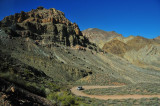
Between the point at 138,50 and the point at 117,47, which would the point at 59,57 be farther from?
the point at 138,50

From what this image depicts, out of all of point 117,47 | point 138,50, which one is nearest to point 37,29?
point 117,47

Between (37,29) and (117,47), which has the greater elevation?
(37,29)

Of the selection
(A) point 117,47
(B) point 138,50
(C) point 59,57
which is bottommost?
(C) point 59,57

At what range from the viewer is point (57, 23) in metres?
58.8

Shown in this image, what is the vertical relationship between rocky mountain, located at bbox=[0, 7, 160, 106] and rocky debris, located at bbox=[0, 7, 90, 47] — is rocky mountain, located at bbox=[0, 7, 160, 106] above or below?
below

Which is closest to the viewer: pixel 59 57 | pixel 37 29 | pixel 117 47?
pixel 59 57

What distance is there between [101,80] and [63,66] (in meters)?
11.1

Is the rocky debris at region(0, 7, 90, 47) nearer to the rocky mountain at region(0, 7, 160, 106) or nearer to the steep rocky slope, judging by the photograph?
the rocky mountain at region(0, 7, 160, 106)

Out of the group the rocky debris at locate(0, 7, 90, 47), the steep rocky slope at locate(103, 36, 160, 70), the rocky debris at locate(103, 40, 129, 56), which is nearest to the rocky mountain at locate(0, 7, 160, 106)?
the rocky debris at locate(0, 7, 90, 47)

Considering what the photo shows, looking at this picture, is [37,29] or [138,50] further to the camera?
[138,50]

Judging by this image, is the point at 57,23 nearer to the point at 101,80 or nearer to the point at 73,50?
the point at 73,50

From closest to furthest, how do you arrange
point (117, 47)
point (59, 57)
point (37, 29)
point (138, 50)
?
point (59, 57), point (37, 29), point (138, 50), point (117, 47)

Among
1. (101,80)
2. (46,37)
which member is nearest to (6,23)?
(46,37)

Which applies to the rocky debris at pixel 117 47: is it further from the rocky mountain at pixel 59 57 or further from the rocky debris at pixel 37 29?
the rocky debris at pixel 37 29
